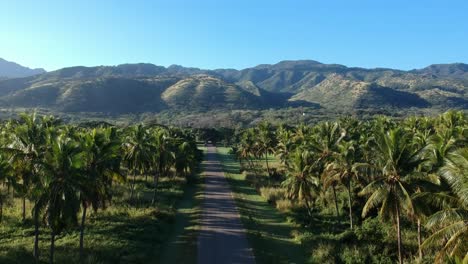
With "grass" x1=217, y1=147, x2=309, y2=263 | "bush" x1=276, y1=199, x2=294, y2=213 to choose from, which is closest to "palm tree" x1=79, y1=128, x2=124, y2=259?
"grass" x1=217, y1=147, x2=309, y2=263

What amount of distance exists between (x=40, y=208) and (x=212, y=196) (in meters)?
29.1

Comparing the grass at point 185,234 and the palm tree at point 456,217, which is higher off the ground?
the palm tree at point 456,217

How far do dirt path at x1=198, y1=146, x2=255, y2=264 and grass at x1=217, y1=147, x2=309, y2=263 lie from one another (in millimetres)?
709

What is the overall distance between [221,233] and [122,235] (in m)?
7.53

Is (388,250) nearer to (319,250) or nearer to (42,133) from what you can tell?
(319,250)

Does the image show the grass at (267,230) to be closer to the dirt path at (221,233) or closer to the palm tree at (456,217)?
the dirt path at (221,233)

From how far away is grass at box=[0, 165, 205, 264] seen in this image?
87.2 ft

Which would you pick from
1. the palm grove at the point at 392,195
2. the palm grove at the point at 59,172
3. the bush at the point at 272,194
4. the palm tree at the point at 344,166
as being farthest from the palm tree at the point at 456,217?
the bush at the point at 272,194

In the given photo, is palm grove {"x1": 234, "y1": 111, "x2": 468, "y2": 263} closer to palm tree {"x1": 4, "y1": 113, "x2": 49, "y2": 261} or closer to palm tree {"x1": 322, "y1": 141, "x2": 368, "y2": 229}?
palm tree {"x1": 322, "y1": 141, "x2": 368, "y2": 229}

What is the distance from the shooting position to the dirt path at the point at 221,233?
2761 cm

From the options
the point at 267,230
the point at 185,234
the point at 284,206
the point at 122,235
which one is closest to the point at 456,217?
the point at 267,230

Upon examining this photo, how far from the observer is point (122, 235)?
31578 millimetres

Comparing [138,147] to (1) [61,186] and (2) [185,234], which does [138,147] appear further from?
(1) [61,186]

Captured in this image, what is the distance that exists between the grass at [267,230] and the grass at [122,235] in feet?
15.0
